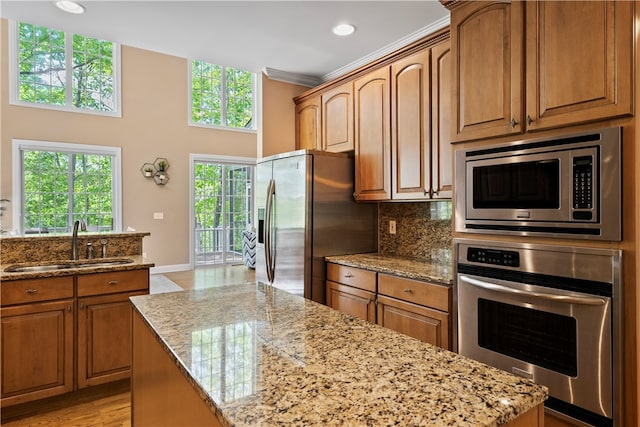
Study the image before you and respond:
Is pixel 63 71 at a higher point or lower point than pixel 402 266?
higher

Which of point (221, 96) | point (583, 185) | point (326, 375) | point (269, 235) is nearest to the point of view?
point (326, 375)

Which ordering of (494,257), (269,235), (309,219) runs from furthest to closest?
1. (269,235)
2. (309,219)
3. (494,257)

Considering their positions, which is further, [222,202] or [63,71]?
[222,202]

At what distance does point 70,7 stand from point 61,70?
4787 millimetres

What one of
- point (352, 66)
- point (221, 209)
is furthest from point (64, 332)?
point (221, 209)

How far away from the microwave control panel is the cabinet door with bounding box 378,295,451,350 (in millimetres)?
922

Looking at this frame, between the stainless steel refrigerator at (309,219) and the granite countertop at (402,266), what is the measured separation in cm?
16

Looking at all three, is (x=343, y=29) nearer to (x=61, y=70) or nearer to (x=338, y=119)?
(x=338, y=119)

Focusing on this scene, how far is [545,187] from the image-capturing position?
5.72 feet

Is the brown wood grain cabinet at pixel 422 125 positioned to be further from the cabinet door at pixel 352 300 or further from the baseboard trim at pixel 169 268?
the baseboard trim at pixel 169 268

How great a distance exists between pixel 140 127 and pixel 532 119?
6691mm

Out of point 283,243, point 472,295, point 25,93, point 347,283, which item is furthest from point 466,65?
point 25,93

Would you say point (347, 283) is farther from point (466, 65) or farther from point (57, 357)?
point (57, 357)

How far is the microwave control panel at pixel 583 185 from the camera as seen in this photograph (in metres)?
1.57
